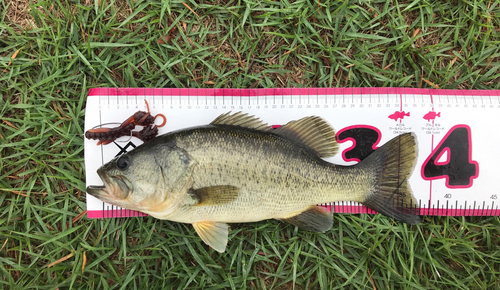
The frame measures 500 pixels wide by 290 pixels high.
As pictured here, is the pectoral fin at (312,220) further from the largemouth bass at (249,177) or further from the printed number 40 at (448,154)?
the printed number 40 at (448,154)

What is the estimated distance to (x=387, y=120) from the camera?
3.11m

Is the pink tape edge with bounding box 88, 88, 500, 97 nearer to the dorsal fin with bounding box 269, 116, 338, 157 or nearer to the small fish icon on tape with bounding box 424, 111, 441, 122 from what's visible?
the small fish icon on tape with bounding box 424, 111, 441, 122

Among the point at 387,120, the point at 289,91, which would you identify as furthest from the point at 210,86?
the point at 387,120

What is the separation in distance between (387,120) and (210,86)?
5.91 feet

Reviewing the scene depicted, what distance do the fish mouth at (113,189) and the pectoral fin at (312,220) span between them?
1.45 meters

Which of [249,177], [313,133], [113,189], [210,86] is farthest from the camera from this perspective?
[210,86]

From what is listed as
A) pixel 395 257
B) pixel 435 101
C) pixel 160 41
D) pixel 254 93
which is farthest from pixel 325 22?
pixel 395 257

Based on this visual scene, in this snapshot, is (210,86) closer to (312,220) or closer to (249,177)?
(249,177)

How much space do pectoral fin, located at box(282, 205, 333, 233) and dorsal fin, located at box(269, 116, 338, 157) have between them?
0.54 meters

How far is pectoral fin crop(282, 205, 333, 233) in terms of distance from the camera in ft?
9.48

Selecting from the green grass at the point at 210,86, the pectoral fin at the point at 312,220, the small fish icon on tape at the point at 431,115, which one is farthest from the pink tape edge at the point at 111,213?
the small fish icon on tape at the point at 431,115

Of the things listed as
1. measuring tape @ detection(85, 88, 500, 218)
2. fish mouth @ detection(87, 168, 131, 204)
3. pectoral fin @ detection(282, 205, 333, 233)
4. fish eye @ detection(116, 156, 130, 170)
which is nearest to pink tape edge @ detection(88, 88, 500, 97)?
measuring tape @ detection(85, 88, 500, 218)

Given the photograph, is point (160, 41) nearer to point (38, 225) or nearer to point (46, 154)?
point (46, 154)

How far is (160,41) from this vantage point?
3156 millimetres
